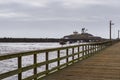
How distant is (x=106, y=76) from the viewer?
1482 cm

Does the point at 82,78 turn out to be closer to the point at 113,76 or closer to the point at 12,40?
the point at 113,76

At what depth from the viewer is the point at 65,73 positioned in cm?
1583

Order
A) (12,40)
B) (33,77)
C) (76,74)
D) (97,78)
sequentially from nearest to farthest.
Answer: (33,77), (97,78), (76,74), (12,40)

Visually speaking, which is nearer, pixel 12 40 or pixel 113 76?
pixel 113 76

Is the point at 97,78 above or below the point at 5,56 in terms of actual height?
below

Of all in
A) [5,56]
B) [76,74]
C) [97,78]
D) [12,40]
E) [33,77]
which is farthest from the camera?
[12,40]

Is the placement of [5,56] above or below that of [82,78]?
above

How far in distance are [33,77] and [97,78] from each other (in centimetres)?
259

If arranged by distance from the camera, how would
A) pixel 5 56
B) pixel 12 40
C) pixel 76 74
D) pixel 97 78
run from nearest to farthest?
pixel 5 56, pixel 97 78, pixel 76 74, pixel 12 40

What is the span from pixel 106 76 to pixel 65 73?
1822 mm

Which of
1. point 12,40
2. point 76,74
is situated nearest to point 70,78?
point 76,74

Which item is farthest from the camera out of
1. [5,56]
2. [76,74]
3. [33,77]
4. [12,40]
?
[12,40]

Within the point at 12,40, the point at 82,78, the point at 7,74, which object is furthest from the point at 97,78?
the point at 12,40

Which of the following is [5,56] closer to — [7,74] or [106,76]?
Result: [7,74]
